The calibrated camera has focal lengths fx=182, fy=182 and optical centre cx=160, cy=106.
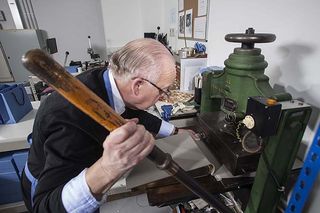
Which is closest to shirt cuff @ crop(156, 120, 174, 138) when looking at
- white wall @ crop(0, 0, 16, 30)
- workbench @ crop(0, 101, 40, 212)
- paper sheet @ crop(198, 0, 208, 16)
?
workbench @ crop(0, 101, 40, 212)

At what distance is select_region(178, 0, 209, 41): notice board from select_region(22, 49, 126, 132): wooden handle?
1521 millimetres

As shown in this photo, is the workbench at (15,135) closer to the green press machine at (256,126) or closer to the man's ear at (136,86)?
the man's ear at (136,86)

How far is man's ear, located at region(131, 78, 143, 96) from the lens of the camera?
0.63 m

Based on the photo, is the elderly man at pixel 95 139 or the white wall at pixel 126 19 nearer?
the elderly man at pixel 95 139

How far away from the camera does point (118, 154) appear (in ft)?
1.34

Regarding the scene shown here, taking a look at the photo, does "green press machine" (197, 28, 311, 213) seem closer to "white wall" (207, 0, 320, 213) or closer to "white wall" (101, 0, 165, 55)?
"white wall" (207, 0, 320, 213)

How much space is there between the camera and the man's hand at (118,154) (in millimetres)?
387

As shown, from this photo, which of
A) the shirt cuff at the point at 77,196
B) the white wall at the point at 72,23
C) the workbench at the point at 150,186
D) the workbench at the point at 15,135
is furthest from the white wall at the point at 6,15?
the shirt cuff at the point at 77,196

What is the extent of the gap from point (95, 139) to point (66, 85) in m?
0.33

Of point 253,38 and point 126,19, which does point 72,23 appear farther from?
point 253,38

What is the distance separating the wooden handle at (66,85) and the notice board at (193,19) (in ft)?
4.99

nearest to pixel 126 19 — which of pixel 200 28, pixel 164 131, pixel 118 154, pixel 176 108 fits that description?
pixel 200 28

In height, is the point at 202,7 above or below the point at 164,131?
above

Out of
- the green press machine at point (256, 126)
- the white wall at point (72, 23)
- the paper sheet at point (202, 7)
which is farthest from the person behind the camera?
the white wall at point (72, 23)
